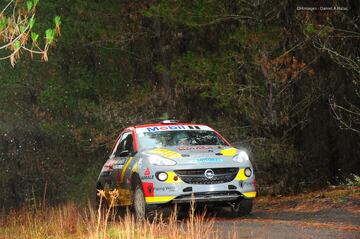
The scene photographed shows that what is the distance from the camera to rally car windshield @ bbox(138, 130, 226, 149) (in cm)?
1389

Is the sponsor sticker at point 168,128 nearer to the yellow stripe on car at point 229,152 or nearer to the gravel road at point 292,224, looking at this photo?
the yellow stripe on car at point 229,152

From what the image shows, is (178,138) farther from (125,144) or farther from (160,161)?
(160,161)

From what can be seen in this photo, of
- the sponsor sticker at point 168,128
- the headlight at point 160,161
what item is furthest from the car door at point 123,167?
the headlight at point 160,161

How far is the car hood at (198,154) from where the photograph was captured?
42.0ft

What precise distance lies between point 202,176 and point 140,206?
3.95 ft

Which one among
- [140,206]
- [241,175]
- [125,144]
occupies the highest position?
[125,144]

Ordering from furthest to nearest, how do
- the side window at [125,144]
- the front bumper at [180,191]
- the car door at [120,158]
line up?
the side window at [125,144] → the car door at [120,158] → the front bumper at [180,191]

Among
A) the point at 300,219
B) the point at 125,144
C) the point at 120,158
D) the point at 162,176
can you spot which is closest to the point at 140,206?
the point at 162,176

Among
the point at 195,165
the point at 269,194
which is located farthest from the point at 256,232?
the point at 269,194

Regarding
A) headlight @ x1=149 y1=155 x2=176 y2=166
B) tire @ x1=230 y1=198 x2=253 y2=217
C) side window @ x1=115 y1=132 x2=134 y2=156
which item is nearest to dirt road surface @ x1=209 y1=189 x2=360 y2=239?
tire @ x1=230 y1=198 x2=253 y2=217

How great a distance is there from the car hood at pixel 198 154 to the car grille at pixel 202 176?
112mm

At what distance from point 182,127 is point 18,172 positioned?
21428 mm

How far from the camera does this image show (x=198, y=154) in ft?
42.4

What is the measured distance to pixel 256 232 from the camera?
10.9m
